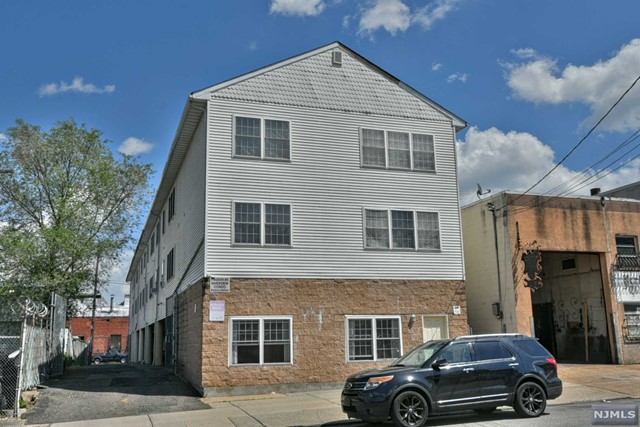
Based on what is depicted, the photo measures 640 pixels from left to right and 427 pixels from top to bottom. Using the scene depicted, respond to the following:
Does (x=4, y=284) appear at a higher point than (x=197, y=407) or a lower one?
higher

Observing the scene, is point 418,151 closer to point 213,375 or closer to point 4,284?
point 213,375

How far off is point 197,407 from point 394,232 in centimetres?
825

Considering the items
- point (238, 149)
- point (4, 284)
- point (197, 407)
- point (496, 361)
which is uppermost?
point (238, 149)

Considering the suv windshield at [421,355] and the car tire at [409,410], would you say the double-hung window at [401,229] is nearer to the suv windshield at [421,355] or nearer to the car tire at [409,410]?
the suv windshield at [421,355]

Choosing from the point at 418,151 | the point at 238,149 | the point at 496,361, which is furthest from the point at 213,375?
the point at 418,151

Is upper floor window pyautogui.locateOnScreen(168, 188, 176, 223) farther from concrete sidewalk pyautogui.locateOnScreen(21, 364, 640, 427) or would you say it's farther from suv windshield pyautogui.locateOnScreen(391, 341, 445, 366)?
suv windshield pyautogui.locateOnScreen(391, 341, 445, 366)

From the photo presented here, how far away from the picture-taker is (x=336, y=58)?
20062 millimetres

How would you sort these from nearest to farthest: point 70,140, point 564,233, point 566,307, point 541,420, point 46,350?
point 541,420, point 46,350, point 564,233, point 566,307, point 70,140

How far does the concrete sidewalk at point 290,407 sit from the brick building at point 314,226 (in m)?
1.30

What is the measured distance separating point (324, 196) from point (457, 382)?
8.72 metres

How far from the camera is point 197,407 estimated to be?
15.0 m

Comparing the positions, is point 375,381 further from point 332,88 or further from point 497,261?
point 497,261

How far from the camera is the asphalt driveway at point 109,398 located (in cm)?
1420

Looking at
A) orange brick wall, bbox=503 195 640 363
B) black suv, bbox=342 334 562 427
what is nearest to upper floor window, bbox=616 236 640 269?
orange brick wall, bbox=503 195 640 363
